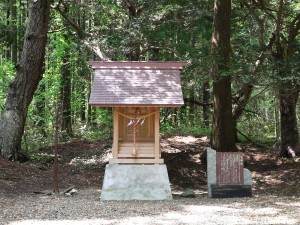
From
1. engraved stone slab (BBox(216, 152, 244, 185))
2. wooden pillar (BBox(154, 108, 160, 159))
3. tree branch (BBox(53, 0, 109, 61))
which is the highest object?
tree branch (BBox(53, 0, 109, 61))

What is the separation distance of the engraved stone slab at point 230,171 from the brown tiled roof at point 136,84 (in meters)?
1.83

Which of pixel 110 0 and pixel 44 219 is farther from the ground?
pixel 110 0

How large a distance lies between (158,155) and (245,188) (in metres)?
2.21

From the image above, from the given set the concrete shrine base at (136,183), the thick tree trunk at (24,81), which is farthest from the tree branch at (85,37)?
the concrete shrine base at (136,183)

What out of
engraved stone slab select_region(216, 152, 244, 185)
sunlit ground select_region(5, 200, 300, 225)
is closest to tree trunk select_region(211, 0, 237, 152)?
engraved stone slab select_region(216, 152, 244, 185)

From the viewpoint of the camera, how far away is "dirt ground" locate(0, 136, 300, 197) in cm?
1142

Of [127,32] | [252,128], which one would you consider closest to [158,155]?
[127,32]

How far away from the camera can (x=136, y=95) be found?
9.68 metres

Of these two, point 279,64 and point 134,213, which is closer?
point 134,213

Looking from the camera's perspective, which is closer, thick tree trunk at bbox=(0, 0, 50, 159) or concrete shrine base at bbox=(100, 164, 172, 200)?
concrete shrine base at bbox=(100, 164, 172, 200)

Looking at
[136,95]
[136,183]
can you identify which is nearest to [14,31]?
[136,95]

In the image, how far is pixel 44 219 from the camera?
698 cm

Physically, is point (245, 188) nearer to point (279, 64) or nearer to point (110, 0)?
point (279, 64)

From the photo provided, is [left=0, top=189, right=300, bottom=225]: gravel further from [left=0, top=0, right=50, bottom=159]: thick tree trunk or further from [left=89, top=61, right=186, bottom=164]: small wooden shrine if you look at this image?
[left=0, top=0, right=50, bottom=159]: thick tree trunk
